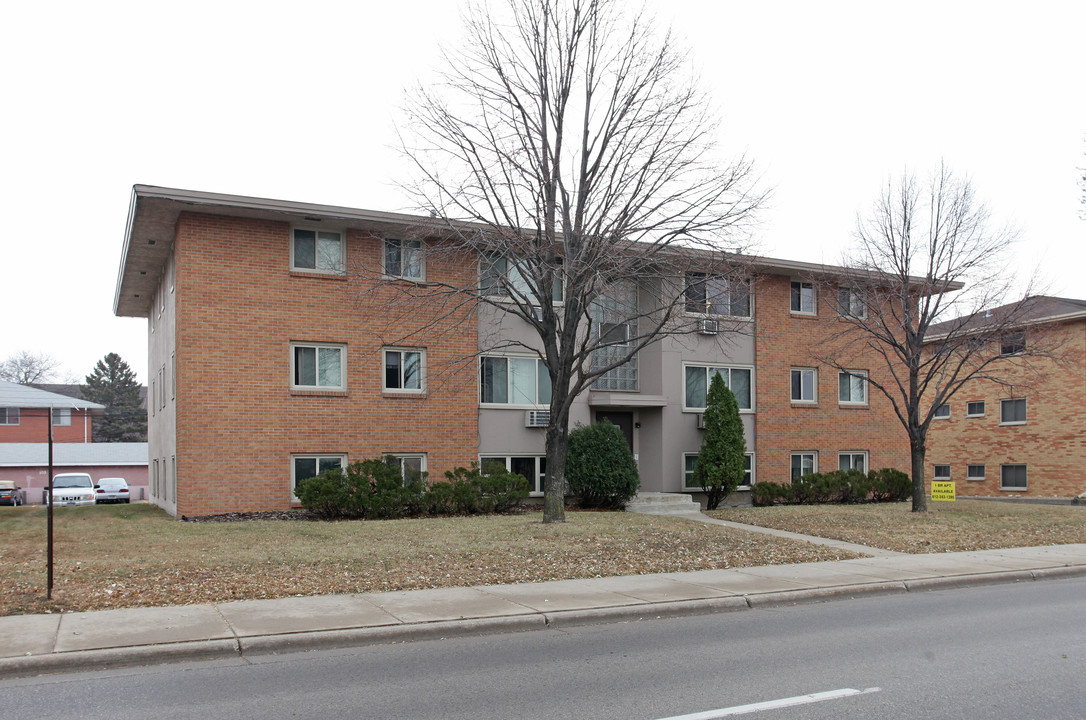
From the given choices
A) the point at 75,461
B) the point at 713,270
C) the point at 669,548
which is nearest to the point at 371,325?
the point at 713,270

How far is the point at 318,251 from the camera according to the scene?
20812mm

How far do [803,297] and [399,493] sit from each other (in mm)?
13857

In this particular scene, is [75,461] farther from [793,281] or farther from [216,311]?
[793,281]

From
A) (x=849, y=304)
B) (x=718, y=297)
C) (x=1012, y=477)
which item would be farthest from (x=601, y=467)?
(x=1012, y=477)

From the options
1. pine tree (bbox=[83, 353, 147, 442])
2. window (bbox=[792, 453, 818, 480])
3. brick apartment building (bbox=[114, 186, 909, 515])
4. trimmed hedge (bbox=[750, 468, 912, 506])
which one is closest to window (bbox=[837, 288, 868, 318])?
brick apartment building (bbox=[114, 186, 909, 515])

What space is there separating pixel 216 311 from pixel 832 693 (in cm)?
1639

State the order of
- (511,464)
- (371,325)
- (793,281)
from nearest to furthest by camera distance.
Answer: (371,325), (511,464), (793,281)

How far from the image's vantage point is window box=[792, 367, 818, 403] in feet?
87.8

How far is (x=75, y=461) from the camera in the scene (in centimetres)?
5244

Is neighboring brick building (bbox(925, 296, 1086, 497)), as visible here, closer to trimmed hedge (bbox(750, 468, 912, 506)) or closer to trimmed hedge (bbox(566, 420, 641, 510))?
trimmed hedge (bbox(750, 468, 912, 506))

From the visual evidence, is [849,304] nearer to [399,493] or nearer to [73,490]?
[399,493]

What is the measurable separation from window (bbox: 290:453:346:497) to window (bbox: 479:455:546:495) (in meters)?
3.68

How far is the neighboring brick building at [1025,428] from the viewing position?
3384 centimetres

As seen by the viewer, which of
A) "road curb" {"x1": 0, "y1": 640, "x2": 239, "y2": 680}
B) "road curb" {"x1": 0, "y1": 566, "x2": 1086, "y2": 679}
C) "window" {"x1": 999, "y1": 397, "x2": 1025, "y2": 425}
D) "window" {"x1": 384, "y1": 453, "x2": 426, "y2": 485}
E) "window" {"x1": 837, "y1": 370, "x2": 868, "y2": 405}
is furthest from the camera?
"window" {"x1": 999, "y1": 397, "x2": 1025, "y2": 425}
